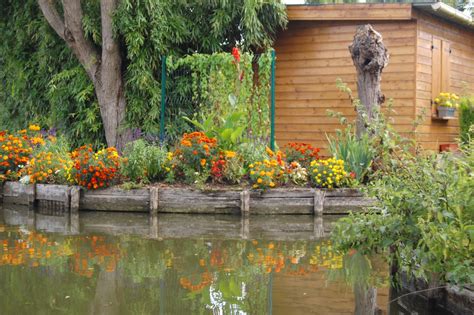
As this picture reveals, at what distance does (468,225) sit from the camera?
354cm

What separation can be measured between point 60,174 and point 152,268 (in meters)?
5.30

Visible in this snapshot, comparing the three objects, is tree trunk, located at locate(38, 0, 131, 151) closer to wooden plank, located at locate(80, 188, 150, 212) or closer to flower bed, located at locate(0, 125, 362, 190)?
flower bed, located at locate(0, 125, 362, 190)

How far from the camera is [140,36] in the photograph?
13031 mm

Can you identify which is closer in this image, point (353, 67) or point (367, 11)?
point (367, 11)

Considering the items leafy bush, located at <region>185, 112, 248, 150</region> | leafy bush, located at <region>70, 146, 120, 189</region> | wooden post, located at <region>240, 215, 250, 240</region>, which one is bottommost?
wooden post, located at <region>240, 215, 250, 240</region>

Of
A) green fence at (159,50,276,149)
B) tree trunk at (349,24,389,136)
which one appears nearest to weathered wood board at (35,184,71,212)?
green fence at (159,50,276,149)

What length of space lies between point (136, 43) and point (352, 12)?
4421 mm

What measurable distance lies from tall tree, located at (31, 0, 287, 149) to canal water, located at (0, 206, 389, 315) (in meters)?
4.92

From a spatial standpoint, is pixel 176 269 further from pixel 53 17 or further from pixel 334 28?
pixel 53 17

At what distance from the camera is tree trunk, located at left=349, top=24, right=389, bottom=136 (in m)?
10.5

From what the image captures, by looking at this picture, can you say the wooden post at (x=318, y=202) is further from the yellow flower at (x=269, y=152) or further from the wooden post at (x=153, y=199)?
the wooden post at (x=153, y=199)

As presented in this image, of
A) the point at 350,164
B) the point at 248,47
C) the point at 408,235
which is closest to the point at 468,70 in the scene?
the point at 248,47

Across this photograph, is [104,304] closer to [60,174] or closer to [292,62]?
[60,174]

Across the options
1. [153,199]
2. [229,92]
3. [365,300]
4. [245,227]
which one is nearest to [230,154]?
[153,199]
